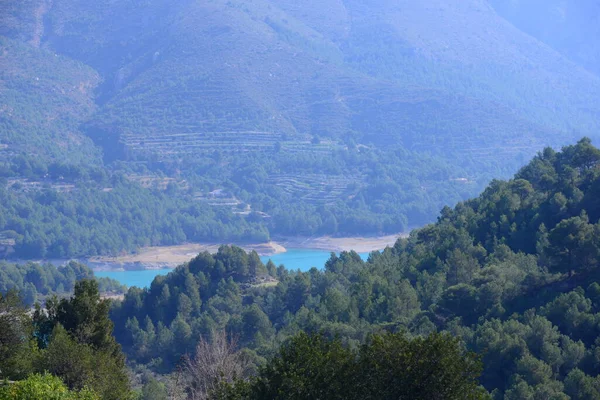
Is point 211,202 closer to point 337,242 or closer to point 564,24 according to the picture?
point 337,242

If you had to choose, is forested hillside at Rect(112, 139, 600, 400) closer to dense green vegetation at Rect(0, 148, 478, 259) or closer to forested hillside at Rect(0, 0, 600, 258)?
dense green vegetation at Rect(0, 148, 478, 259)

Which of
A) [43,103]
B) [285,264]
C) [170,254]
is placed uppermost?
[43,103]

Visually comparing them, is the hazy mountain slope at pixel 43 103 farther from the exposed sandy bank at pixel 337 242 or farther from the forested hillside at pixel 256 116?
the exposed sandy bank at pixel 337 242

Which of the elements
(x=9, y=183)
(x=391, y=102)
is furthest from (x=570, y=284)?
(x=391, y=102)

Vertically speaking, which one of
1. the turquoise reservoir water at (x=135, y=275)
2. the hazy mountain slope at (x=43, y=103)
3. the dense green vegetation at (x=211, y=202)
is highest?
the hazy mountain slope at (x=43, y=103)

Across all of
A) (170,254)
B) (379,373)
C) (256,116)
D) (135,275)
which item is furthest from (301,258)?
(379,373)

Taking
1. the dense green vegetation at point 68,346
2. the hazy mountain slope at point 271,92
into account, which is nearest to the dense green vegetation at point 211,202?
the hazy mountain slope at point 271,92

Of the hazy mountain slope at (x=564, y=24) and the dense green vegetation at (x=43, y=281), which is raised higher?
Result: the hazy mountain slope at (x=564, y=24)

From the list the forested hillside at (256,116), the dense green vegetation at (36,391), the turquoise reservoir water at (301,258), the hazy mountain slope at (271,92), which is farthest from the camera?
the hazy mountain slope at (271,92)
